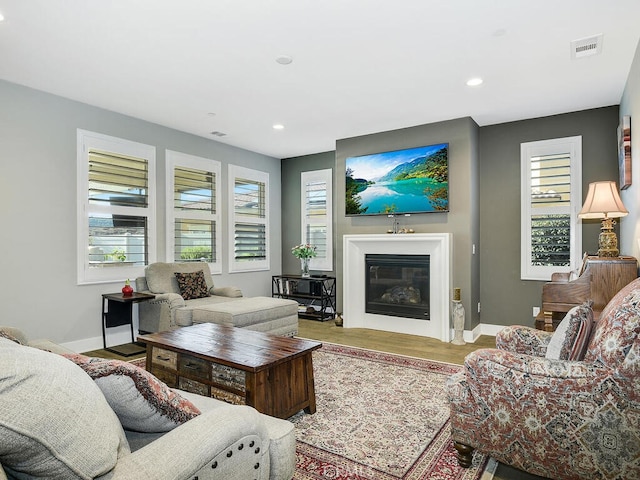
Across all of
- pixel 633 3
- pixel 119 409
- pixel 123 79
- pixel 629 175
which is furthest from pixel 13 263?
pixel 629 175

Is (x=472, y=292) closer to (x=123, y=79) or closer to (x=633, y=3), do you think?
(x=633, y=3)

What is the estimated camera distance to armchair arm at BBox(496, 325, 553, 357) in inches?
95.4

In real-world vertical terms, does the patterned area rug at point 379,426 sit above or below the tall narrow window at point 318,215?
below

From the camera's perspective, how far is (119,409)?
47.4 inches

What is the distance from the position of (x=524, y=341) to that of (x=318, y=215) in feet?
15.3

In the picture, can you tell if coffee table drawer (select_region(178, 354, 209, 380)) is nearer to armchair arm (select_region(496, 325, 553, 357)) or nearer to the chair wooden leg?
the chair wooden leg

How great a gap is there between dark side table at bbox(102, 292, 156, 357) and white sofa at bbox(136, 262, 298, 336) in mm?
145

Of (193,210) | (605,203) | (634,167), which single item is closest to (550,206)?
(634,167)

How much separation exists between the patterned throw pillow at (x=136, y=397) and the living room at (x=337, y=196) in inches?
117

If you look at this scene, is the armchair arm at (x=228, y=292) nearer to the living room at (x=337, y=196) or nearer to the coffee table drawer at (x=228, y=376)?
the living room at (x=337, y=196)

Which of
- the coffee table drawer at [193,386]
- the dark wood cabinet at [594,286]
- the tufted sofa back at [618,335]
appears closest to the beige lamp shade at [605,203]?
the dark wood cabinet at [594,286]

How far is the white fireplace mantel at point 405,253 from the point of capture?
493 centimetres

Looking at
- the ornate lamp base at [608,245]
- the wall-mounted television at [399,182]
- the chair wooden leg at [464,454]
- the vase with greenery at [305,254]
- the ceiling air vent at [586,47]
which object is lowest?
the chair wooden leg at [464,454]

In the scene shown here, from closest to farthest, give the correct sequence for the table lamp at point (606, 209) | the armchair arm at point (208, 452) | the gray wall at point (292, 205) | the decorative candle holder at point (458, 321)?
1. the armchair arm at point (208, 452)
2. the table lamp at point (606, 209)
3. the decorative candle holder at point (458, 321)
4. the gray wall at point (292, 205)
